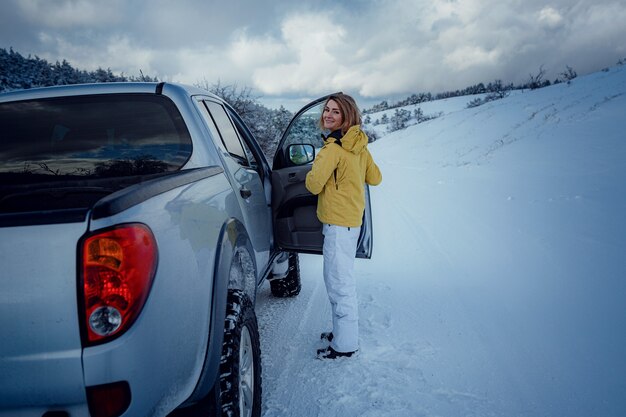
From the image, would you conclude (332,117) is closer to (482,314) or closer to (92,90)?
(92,90)

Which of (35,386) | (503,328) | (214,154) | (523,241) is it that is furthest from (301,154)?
(523,241)

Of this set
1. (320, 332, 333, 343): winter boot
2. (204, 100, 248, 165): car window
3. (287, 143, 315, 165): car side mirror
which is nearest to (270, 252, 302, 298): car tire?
(320, 332, 333, 343): winter boot

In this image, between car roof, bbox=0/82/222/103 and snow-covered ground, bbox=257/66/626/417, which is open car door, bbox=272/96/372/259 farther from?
car roof, bbox=0/82/222/103

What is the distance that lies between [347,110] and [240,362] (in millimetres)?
1846

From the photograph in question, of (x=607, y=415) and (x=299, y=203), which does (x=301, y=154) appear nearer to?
(x=299, y=203)

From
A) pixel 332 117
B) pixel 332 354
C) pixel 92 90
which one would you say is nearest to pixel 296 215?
pixel 332 117

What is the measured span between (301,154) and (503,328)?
2404mm

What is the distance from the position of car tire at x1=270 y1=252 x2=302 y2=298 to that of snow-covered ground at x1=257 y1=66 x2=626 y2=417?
96mm

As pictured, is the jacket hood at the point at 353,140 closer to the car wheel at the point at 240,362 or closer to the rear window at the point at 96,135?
the rear window at the point at 96,135

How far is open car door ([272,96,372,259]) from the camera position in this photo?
315cm

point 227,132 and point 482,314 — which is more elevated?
point 227,132

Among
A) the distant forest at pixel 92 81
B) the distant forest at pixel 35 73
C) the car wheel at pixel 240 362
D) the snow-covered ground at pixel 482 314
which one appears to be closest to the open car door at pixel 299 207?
the snow-covered ground at pixel 482 314

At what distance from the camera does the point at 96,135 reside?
2.21 m

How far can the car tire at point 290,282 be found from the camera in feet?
13.3
